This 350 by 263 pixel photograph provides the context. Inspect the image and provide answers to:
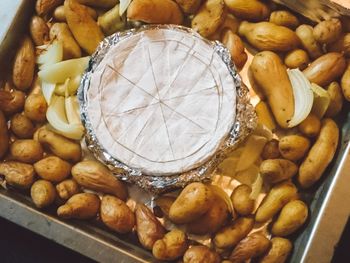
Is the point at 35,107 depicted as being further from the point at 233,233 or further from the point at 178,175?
the point at 233,233

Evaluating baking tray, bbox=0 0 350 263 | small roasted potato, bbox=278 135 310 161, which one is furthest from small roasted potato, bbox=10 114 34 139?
small roasted potato, bbox=278 135 310 161

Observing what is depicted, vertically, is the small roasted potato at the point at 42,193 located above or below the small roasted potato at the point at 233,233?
above

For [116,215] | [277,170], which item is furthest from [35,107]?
[277,170]

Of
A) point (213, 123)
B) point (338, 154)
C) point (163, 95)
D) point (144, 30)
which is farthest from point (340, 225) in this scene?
point (144, 30)

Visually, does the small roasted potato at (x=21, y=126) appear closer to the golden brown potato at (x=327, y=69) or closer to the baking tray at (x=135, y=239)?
the baking tray at (x=135, y=239)

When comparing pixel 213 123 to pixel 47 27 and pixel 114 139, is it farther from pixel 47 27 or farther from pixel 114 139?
pixel 47 27

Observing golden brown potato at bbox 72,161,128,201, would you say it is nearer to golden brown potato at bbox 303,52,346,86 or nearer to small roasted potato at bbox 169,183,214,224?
small roasted potato at bbox 169,183,214,224

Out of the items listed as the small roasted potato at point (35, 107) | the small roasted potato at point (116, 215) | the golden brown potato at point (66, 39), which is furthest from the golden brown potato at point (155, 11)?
the small roasted potato at point (116, 215)
